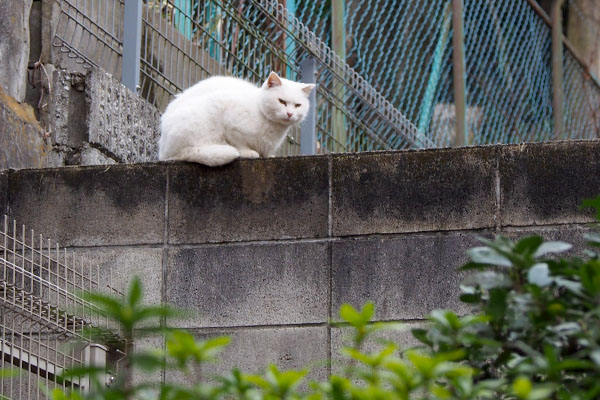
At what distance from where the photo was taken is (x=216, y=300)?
4.12 meters

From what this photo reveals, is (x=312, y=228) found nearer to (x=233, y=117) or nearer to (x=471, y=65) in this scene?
(x=233, y=117)

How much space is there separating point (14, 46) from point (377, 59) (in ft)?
10.4

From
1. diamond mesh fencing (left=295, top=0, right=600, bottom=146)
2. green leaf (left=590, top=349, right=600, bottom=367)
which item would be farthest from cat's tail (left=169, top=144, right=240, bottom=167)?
green leaf (left=590, top=349, right=600, bottom=367)

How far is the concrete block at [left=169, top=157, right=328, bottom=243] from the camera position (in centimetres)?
416

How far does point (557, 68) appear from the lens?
31.2 ft

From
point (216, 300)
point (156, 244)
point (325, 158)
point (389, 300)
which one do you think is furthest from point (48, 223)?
point (389, 300)

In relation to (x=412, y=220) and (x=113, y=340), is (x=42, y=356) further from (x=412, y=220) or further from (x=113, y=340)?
(x=412, y=220)

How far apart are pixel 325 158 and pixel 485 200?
687mm

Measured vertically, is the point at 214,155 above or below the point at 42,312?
above

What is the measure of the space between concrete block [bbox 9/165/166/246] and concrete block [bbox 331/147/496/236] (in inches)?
31.7

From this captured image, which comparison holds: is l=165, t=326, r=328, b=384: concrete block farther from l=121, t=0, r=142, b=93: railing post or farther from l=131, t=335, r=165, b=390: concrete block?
l=121, t=0, r=142, b=93: railing post

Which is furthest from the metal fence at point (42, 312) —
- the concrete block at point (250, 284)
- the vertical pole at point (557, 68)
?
the vertical pole at point (557, 68)

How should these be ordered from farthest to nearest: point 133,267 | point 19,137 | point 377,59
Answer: point 377,59 < point 19,137 < point 133,267

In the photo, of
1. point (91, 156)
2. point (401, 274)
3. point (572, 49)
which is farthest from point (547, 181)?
point (572, 49)
